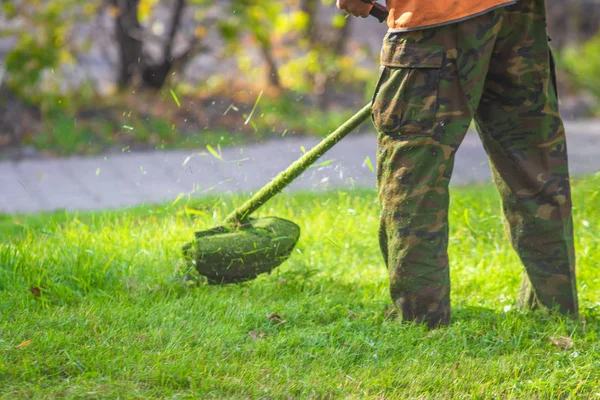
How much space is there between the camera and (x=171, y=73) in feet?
27.0

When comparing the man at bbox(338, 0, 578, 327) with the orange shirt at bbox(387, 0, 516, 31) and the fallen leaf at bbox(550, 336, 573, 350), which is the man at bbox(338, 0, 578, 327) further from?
the fallen leaf at bbox(550, 336, 573, 350)

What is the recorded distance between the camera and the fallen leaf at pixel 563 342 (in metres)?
2.93

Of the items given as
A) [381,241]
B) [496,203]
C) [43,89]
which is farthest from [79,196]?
[381,241]

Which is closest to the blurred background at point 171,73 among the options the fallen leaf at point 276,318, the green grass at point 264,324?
the green grass at point 264,324

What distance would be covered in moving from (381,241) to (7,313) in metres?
1.45

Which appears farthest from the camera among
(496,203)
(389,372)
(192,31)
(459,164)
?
(192,31)

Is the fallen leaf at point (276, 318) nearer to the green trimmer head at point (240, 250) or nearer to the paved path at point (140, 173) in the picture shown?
the green trimmer head at point (240, 250)

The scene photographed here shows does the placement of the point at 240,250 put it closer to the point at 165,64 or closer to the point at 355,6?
the point at 355,6

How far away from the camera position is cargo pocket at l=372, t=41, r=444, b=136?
2.74 meters

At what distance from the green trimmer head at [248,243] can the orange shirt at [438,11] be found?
67 cm

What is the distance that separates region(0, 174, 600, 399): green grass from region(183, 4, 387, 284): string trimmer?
92 mm

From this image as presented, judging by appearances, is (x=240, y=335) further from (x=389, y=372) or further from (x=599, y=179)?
(x=599, y=179)

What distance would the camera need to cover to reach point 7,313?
304 centimetres

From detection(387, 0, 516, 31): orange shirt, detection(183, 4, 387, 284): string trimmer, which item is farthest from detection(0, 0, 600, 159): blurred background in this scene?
detection(387, 0, 516, 31): orange shirt
